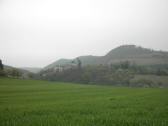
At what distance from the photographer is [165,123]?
1227 centimetres

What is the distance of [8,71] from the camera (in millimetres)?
144750

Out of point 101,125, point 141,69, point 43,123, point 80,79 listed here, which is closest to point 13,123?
point 43,123

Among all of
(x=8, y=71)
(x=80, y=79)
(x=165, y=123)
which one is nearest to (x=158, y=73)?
(x=80, y=79)

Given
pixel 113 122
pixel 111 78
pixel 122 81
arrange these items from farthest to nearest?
pixel 111 78 < pixel 122 81 < pixel 113 122

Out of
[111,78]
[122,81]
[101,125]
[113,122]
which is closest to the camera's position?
[101,125]

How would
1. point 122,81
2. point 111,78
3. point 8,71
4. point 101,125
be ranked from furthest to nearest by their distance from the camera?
point 111,78 → point 122,81 → point 8,71 → point 101,125

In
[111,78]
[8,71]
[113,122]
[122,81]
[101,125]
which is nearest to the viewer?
[101,125]

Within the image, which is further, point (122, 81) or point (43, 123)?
point (122, 81)

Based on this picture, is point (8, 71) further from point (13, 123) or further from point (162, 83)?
point (13, 123)

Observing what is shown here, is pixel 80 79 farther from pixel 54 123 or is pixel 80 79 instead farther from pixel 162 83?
pixel 54 123

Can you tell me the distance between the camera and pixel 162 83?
150750mm

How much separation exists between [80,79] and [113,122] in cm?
16561

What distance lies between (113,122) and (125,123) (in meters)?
0.73

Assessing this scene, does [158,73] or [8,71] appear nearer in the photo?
[8,71]
